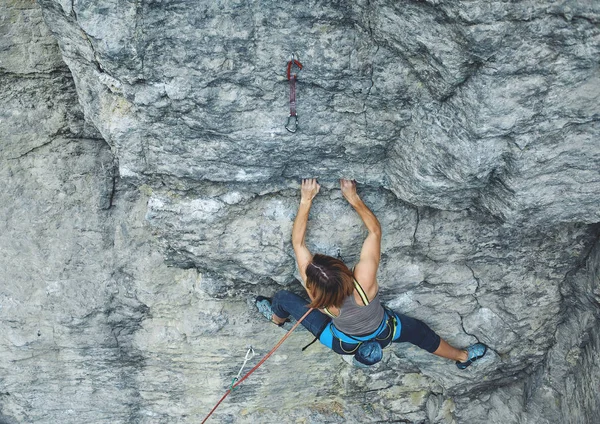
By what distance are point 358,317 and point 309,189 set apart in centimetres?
81

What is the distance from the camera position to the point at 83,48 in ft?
10.4

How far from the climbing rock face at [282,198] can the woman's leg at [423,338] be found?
114mm

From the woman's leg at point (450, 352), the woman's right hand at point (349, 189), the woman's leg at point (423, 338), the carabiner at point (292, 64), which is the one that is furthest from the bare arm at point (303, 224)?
the woman's leg at point (450, 352)

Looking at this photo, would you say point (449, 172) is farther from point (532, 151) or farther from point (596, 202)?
point (596, 202)

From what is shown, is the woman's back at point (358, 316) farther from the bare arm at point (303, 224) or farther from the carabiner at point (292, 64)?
the carabiner at point (292, 64)

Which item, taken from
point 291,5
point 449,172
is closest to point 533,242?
point 449,172

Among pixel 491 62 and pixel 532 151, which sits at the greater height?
pixel 491 62

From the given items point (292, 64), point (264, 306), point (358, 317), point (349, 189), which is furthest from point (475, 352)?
point (292, 64)

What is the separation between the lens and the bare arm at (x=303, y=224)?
11.8 ft

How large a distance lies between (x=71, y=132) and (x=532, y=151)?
8.96 feet

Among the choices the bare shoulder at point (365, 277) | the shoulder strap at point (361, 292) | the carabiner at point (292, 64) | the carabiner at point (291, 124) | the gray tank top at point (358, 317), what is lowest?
the gray tank top at point (358, 317)

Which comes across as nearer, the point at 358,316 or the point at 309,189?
the point at 309,189

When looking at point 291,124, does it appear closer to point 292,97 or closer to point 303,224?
point 292,97

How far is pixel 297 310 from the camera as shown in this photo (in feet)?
13.1
